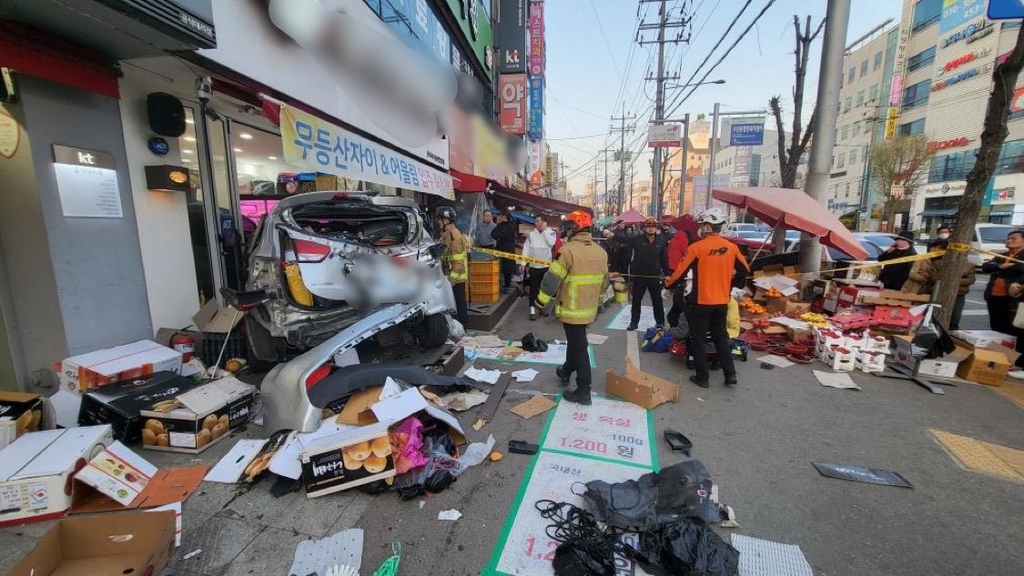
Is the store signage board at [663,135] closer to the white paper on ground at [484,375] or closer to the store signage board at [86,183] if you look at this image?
the white paper on ground at [484,375]

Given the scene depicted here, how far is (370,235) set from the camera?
5160mm

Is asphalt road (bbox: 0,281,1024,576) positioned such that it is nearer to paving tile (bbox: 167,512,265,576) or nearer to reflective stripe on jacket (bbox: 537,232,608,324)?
paving tile (bbox: 167,512,265,576)

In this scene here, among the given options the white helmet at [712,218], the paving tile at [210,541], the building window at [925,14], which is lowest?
the paving tile at [210,541]

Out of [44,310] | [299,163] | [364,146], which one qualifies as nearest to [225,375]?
[44,310]

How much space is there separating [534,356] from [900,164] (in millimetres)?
30567

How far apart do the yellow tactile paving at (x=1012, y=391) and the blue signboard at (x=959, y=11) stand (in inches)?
670

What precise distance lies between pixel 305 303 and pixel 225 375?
104 cm

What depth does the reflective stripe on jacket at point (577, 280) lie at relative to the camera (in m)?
4.10

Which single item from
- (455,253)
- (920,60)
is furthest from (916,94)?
(455,253)

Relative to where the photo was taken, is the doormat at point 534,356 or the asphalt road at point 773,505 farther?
the doormat at point 534,356

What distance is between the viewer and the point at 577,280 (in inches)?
162

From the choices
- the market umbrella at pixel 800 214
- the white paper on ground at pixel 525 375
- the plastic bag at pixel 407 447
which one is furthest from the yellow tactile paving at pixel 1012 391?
the plastic bag at pixel 407 447

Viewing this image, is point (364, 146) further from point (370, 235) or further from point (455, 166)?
point (455, 166)

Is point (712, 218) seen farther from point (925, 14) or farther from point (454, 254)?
point (925, 14)
